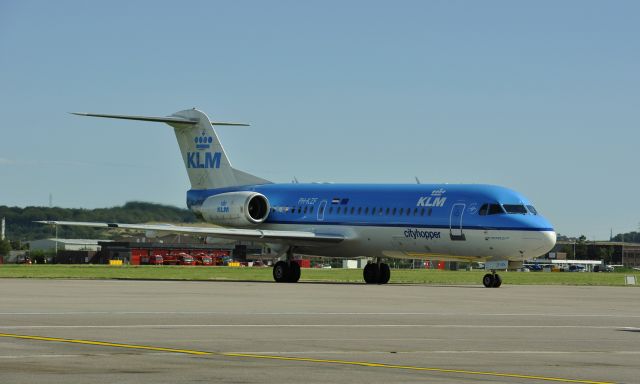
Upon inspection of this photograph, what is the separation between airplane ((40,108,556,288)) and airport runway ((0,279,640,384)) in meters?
11.5

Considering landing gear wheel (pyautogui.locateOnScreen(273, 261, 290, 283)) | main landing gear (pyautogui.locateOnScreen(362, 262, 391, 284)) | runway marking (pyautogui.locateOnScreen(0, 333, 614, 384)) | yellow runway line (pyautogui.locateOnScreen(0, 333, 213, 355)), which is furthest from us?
main landing gear (pyautogui.locateOnScreen(362, 262, 391, 284))

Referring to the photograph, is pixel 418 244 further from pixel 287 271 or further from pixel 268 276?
pixel 268 276

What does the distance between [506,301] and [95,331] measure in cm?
1559

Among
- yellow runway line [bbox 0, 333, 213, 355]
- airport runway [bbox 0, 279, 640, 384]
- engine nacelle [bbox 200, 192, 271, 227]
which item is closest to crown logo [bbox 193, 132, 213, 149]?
engine nacelle [bbox 200, 192, 271, 227]

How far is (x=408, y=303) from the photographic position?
30.5 metres

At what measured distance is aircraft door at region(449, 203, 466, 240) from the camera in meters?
44.3

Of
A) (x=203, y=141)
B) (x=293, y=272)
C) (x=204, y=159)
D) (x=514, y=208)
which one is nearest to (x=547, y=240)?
(x=514, y=208)

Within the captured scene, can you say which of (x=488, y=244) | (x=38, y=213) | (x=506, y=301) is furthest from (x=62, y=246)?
(x=506, y=301)

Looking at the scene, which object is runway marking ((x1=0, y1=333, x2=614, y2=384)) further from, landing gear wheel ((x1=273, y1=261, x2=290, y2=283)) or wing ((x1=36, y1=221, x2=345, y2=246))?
landing gear wheel ((x1=273, y1=261, x2=290, y2=283))

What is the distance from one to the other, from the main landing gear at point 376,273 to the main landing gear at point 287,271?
9.65ft

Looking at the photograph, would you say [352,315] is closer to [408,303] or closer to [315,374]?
[408,303]

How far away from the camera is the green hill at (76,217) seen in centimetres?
8056

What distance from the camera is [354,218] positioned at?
160 ft

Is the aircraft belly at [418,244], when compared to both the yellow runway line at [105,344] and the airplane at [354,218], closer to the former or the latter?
the airplane at [354,218]
